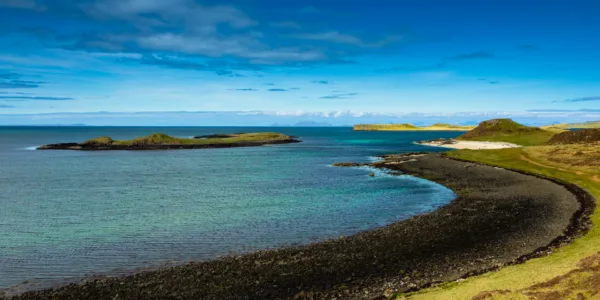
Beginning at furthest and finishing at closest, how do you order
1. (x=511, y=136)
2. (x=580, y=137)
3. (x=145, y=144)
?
(x=511, y=136), (x=145, y=144), (x=580, y=137)

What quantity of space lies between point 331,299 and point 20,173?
80.0 m

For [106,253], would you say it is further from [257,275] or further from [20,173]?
[20,173]

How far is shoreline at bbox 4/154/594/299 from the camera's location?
68.2ft

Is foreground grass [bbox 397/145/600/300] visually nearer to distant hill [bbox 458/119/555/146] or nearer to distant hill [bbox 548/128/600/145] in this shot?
distant hill [bbox 548/128/600/145]

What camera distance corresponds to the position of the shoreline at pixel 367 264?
2078 centimetres

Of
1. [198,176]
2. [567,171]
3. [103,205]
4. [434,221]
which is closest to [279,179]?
[198,176]

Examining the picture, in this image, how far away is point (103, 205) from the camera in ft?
149

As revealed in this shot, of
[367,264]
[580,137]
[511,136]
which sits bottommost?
[367,264]

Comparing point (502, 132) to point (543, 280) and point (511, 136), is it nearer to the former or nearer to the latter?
point (511, 136)

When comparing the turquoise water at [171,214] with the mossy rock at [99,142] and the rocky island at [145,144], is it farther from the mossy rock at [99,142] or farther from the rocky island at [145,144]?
the mossy rock at [99,142]

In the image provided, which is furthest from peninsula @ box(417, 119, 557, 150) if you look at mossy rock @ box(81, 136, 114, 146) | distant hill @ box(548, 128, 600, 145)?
mossy rock @ box(81, 136, 114, 146)

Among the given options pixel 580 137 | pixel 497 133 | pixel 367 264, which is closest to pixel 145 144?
pixel 580 137

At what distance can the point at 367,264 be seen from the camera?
24391 mm

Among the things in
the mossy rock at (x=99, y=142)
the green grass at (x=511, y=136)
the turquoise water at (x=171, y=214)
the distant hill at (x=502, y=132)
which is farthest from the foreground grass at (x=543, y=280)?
the mossy rock at (x=99, y=142)
